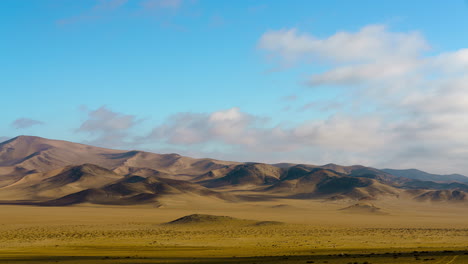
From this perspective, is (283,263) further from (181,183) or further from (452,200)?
(452,200)

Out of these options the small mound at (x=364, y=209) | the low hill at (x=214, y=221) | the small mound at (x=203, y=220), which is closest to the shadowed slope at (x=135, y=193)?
the small mound at (x=364, y=209)

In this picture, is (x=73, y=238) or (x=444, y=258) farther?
(x=73, y=238)

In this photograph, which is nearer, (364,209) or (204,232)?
(204,232)

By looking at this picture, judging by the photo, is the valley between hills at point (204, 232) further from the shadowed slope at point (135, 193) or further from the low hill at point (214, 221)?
the shadowed slope at point (135, 193)

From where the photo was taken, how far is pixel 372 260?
29.1 meters

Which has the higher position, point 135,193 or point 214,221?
point 135,193

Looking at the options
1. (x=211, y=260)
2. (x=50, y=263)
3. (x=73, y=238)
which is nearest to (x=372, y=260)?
(x=211, y=260)

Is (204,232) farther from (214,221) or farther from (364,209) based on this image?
(364,209)

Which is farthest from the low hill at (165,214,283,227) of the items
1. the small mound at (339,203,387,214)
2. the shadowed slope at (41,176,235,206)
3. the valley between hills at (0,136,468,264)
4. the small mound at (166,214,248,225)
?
the shadowed slope at (41,176,235,206)

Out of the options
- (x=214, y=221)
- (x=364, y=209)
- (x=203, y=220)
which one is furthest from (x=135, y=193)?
(x=214, y=221)

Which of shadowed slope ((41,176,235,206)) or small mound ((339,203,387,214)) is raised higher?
shadowed slope ((41,176,235,206))

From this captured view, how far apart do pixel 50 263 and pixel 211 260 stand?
360 inches

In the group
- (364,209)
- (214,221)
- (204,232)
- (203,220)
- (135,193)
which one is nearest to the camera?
(204,232)

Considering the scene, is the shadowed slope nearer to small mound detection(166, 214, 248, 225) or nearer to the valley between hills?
the valley between hills
